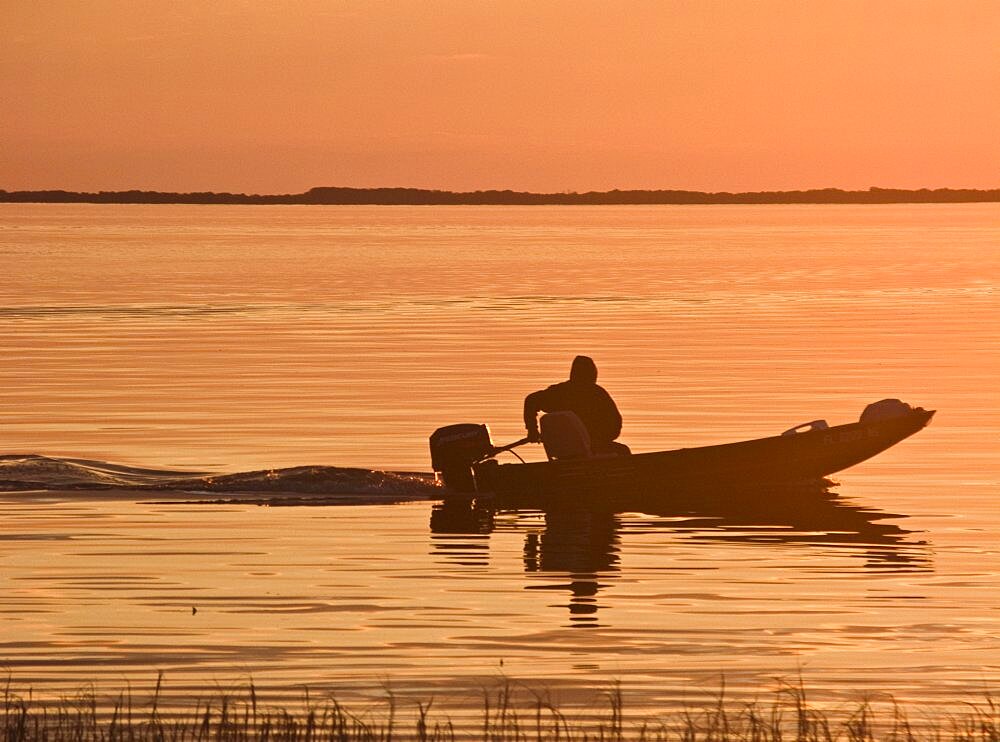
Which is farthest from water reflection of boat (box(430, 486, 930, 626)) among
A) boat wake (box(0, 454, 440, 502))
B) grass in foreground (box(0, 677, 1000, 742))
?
grass in foreground (box(0, 677, 1000, 742))

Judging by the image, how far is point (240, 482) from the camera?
24.4 meters

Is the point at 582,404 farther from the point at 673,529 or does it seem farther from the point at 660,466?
the point at 673,529

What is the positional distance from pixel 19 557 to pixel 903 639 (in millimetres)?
8703

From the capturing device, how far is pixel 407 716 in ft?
40.2

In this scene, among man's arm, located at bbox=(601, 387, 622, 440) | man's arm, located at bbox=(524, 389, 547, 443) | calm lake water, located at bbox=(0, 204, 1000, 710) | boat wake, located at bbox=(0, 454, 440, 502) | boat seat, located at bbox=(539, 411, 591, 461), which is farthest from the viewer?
boat wake, located at bbox=(0, 454, 440, 502)

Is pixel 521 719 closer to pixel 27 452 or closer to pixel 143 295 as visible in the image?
pixel 27 452

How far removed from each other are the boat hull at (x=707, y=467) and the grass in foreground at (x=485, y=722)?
10545 millimetres

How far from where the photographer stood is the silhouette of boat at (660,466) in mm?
23422

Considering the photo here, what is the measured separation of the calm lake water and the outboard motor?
655 mm

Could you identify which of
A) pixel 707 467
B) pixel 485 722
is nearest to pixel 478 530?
pixel 707 467

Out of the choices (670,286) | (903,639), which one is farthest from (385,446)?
(670,286)

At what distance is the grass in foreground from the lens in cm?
1133

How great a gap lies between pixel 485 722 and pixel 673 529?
10.3 meters

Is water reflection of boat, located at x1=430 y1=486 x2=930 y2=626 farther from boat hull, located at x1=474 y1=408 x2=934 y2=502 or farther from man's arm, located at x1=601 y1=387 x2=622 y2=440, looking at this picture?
man's arm, located at x1=601 y1=387 x2=622 y2=440
